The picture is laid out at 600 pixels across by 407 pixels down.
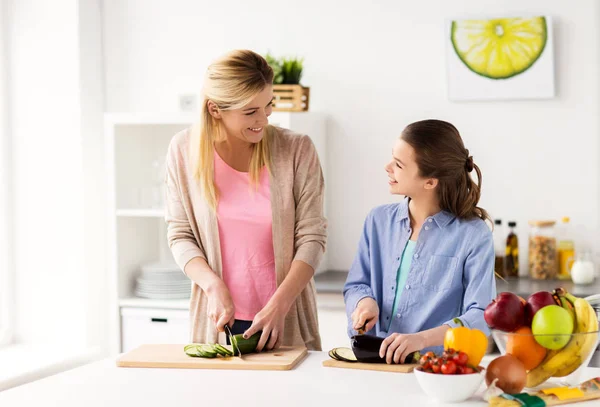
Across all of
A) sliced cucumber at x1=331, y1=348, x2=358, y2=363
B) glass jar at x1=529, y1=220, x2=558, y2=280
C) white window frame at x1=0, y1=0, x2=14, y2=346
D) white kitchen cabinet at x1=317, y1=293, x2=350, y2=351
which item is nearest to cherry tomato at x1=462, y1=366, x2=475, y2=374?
sliced cucumber at x1=331, y1=348, x2=358, y2=363

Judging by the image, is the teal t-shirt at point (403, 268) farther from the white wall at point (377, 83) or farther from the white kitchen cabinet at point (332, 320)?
the white wall at point (377, 83)

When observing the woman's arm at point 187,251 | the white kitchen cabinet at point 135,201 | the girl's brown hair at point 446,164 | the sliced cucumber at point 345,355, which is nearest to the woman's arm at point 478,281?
the girl's brown hair at point 446,164

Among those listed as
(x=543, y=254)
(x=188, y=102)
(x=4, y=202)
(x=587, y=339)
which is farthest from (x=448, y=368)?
(x=4, y=202)

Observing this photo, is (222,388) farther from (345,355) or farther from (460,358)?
(460,358)

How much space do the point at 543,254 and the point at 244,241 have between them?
156cm

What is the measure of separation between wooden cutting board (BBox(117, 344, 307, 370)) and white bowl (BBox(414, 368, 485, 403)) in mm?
406

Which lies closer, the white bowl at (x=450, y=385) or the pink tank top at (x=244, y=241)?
the white bowl at (x=450, y=385)

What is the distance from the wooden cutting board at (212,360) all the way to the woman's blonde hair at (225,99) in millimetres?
451

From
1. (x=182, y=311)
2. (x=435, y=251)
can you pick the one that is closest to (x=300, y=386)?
(x=435, y=251)

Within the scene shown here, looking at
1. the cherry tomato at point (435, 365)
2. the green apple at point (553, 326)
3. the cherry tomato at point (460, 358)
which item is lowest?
the cherry tomato at point (435, 365)

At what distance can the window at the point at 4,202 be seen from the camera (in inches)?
150

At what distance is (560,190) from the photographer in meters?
3.45

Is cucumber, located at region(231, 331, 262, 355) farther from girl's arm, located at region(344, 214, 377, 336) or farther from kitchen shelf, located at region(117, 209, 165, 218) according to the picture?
kitchen shelf, located at region(117, 209, 165, 218)

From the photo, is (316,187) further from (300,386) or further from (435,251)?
(300,386)
